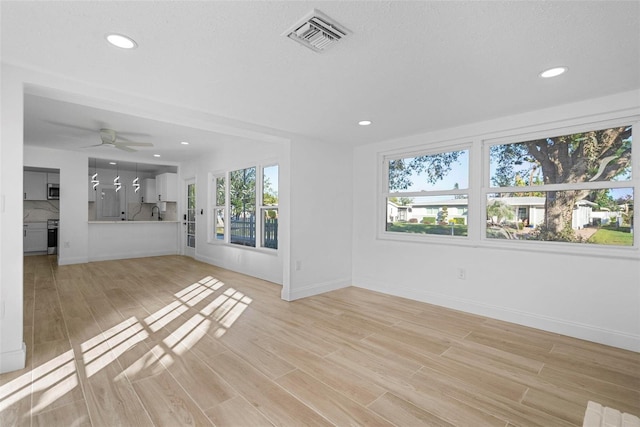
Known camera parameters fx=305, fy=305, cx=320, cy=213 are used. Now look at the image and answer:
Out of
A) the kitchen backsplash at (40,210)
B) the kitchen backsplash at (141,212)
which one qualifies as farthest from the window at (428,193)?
the kitchen backsplash at (40,210)

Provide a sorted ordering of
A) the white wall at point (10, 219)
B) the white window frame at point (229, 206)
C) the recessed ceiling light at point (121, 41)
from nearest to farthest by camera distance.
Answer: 1. the recessed ceiling light at point (121, 41)
2. the white wall at point (10, 219)
3. the white window frame at point (229, 206)

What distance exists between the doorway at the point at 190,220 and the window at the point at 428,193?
5.04 m

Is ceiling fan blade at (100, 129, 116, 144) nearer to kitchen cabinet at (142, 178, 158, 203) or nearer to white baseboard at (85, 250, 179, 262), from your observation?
white baseboard at (85, 250, 179, 262)

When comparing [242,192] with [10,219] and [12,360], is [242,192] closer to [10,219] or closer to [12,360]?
[10,219]

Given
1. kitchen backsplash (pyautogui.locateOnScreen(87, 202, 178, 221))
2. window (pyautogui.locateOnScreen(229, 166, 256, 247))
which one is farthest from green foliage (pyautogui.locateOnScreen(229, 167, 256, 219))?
kitchen backsplash (pyautogui.locateOnScreen(87, 202, 178, 221))

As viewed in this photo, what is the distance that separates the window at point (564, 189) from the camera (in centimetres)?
283

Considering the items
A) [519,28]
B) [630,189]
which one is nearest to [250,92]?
[519,28]

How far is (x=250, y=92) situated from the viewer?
2709 mm

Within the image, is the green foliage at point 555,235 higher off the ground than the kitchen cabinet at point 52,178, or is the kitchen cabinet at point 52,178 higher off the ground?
the kitchen cabinet at point 52,178

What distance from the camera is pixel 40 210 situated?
8.09 m

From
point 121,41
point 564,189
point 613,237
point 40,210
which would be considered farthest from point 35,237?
point 613,237

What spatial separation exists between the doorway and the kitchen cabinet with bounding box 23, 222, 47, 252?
3586mm

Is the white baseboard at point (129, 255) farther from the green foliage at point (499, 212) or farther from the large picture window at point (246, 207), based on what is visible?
the green foliage at point (499, 212)

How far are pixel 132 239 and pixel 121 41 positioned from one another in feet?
22.0
